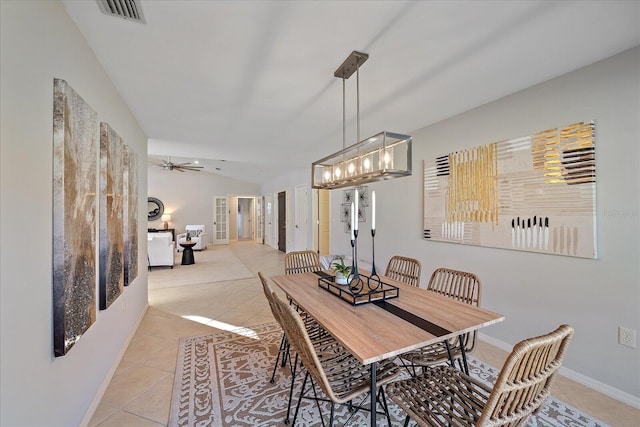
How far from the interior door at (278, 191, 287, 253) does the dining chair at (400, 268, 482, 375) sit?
6799 mm

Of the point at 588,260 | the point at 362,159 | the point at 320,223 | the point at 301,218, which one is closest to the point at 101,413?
the point at 362,159

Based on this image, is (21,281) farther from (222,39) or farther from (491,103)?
(491,103)

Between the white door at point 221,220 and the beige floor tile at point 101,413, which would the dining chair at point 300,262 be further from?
the white door at point 221,220

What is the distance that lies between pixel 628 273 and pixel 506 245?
2.54 feet

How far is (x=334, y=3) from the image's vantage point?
1385 mm

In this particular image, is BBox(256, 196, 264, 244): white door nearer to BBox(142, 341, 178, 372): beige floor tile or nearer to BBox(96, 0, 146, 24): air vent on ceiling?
BBox(142, 341, 178, 372): beige floor tile

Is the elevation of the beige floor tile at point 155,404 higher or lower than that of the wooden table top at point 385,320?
lower

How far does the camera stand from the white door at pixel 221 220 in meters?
10.5

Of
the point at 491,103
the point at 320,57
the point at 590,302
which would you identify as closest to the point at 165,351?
the point at 320,57

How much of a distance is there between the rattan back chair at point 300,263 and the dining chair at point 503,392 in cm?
158

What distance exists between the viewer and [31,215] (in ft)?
3.77

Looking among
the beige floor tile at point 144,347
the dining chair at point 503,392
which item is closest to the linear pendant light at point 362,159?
the dining chair at point 503,392

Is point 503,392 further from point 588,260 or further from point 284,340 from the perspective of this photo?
point 588,260

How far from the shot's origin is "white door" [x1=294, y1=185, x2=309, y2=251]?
23.5 ft
